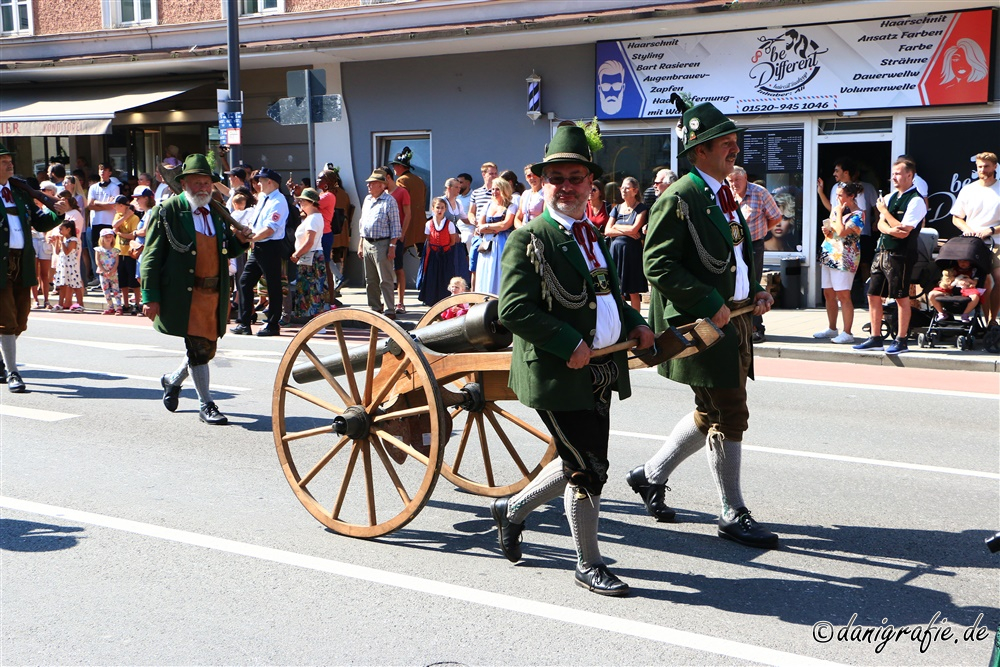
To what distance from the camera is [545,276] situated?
4531 mm

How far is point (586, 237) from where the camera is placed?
4.71 m

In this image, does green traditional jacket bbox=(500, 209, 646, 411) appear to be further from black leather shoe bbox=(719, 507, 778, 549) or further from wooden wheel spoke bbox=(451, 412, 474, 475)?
wooden wheel spoke bbox=(451, 412, 474, 475)

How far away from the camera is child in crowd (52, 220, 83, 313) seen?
639 inches

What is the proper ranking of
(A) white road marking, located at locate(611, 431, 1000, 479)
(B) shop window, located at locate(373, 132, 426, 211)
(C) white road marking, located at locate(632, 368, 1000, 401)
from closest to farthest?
1. (A) white road marking, located at locate(611, 431, 1000, 479)
2. (C) white road marking, located at locate(632, 368, 1000, 401)
3. (B) shop window, located at locate(373, 132, 426, 211)

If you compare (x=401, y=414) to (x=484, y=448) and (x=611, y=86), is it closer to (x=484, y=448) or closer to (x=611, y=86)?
(x=484, y=448)

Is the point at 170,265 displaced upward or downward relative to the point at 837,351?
upward

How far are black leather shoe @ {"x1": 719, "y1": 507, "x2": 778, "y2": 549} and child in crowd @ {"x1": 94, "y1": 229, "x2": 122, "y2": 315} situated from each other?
42.4ft

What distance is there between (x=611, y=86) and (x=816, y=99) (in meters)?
3.24

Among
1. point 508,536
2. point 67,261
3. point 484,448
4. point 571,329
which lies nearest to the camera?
point 571,329

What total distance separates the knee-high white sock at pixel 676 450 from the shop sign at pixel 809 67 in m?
9.72

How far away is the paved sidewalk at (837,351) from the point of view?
424 inches

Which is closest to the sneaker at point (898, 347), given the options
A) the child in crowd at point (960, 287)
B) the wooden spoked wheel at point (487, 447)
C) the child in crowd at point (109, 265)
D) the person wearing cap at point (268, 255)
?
the child in crowd at point (960, 287)

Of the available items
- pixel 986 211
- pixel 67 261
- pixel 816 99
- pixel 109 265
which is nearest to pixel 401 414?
pixel 986 211

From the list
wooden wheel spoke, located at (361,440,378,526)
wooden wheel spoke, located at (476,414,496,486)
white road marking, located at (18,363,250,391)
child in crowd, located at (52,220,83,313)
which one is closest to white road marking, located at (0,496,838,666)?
wooden wheel spoke, located at (361,440,378,526)
